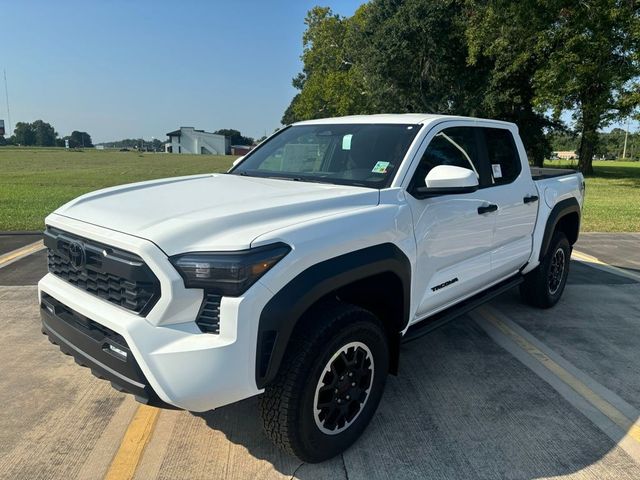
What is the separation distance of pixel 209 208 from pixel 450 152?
A: 1955mm

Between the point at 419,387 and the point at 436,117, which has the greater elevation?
the point at 436,117

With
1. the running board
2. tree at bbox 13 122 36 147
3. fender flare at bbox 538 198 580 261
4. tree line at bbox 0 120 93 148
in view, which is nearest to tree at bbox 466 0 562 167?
fender flare at bbox 538 198 580 261

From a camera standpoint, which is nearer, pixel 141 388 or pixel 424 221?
pixel 141 388

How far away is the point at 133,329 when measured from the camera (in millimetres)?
2336

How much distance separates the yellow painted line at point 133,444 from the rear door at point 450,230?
71.4 inches

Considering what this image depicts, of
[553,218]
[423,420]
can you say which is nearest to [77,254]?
[423,420]

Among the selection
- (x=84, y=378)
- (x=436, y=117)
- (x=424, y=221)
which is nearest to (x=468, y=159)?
(x=436, y=117)

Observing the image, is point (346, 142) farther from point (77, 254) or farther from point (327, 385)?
point (77, 254)

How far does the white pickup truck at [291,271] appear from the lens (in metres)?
2.30

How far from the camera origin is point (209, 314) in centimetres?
232

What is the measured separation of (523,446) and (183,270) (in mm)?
2194

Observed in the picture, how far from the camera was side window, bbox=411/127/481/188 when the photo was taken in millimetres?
3467

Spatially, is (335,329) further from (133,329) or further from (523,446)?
(523,446)

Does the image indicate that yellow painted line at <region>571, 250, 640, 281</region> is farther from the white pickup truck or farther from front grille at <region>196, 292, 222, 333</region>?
front grille at <region>196, 292, 222, 333</region>
